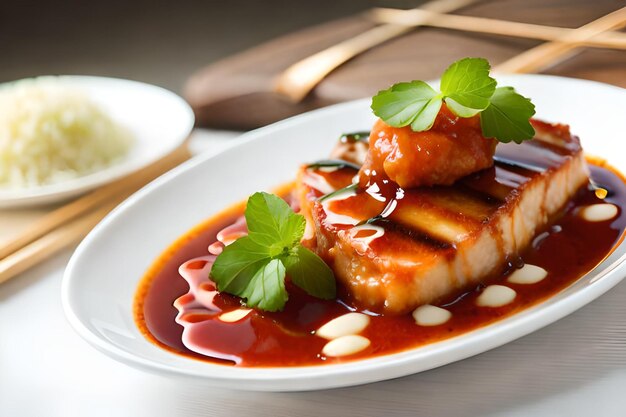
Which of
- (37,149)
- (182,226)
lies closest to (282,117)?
(37,149)

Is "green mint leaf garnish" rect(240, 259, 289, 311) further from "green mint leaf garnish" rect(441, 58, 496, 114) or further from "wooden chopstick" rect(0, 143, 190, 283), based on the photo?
"wooden chopstick" rect(0, 143, 190, 283)

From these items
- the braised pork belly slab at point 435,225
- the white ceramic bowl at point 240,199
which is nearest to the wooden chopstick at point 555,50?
the white ceramic bowl at point 240,199

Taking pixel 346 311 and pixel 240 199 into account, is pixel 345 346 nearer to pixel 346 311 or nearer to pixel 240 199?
pixel 346 311

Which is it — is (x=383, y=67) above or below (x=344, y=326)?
above

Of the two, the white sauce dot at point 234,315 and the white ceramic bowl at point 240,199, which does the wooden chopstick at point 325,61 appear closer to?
the white ceramic bowl at point 240,199

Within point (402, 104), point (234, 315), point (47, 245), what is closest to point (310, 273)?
point (234, 315)

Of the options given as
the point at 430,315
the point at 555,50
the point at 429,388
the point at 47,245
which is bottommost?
the point at 429,388

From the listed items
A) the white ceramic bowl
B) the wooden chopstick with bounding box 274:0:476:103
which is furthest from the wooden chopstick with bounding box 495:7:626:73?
the wooden chopstick with bounding box 274:0:476:103
